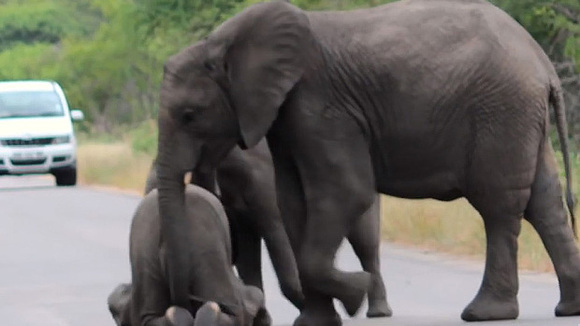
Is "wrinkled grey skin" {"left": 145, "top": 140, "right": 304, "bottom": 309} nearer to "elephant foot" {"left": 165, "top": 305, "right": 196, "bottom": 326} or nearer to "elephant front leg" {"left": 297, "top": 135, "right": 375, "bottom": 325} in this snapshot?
"elephant front leg" {"left": 297, "top": 135, "right": 375, "bottom": 325}

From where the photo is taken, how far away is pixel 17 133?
35.0m

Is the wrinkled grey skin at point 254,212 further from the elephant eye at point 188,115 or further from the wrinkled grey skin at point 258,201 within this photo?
the elephant eye at point 188,115

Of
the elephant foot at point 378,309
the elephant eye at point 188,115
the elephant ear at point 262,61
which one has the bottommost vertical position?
the elephant foot at point 378,309

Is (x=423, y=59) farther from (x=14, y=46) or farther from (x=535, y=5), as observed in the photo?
(x=14, y=46)

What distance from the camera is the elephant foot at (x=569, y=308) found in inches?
434

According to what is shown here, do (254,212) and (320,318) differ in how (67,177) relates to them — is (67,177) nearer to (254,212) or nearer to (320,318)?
(254,212)

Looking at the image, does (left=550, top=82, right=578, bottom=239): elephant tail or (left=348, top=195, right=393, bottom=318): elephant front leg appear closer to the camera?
(left=550, top=82, right=578, bottom=239): elephant tail

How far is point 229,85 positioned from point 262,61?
0.65ft

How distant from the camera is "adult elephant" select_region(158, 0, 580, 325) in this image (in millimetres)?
9867

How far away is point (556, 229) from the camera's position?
11.0m

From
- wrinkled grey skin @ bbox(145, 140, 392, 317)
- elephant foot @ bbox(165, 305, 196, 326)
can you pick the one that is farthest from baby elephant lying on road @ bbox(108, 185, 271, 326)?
wrinkled grey skin @ bbox(145, 140, 392, 317)

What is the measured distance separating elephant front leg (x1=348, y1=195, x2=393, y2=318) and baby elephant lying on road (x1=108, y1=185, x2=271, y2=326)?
6.97 ft

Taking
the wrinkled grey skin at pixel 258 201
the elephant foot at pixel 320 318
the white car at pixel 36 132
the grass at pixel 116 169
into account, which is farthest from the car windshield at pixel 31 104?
the elephant foot at pixel 320 318

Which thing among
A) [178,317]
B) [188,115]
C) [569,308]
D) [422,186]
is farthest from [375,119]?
[178,317]
